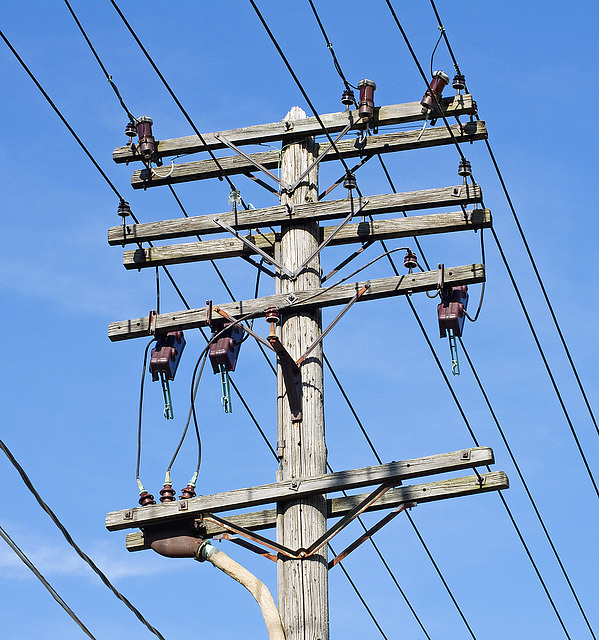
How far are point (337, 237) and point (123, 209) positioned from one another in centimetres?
180

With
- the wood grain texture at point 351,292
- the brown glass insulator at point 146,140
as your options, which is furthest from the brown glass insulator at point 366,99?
the brown glass insulator at point 146,140

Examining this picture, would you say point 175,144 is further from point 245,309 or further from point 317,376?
point 317,376

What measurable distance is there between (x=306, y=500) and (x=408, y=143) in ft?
10.6

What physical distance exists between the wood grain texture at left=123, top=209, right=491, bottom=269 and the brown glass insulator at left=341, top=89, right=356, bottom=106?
1.04 metres

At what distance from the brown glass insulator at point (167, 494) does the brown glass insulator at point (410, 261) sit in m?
2.48

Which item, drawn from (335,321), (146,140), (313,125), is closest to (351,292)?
(335,321)

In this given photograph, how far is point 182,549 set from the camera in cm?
955

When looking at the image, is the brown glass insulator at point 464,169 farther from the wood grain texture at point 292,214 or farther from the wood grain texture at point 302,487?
the wood grain texture at point 302,487

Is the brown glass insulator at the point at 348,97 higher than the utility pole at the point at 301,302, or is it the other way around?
the brown glass insulator at the point at 348,97

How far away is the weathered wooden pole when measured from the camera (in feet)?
29.4

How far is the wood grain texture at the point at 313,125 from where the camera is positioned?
1080cm

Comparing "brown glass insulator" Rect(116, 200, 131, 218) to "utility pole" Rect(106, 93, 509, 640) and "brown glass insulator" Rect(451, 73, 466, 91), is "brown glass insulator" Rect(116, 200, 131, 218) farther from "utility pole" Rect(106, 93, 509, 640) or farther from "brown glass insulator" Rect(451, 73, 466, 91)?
"brown glass insulator" Rect(451, 73, 466, 91)

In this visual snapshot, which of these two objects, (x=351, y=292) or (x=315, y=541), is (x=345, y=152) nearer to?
(x=351, y=292)

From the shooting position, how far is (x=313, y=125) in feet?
35.5
